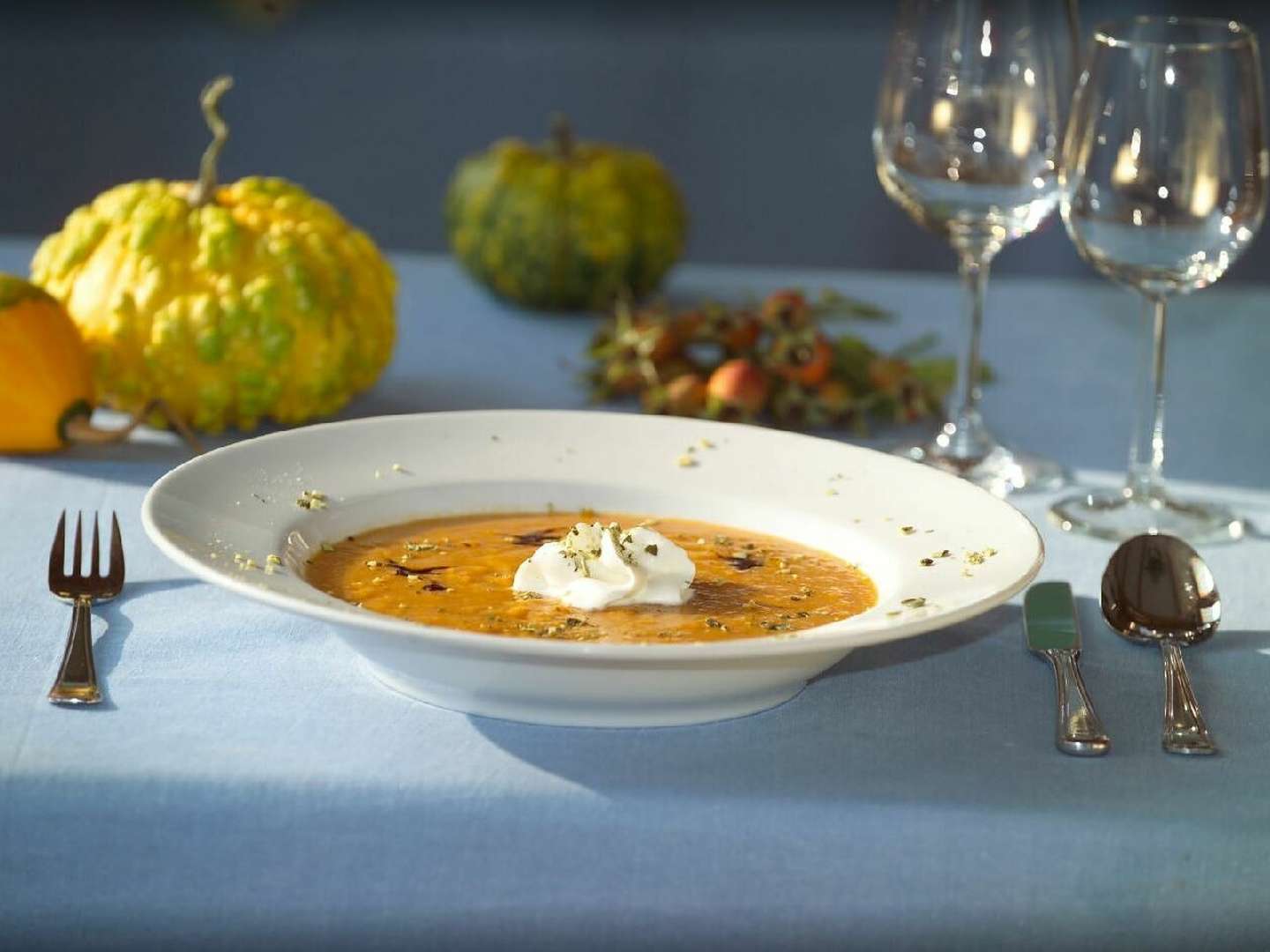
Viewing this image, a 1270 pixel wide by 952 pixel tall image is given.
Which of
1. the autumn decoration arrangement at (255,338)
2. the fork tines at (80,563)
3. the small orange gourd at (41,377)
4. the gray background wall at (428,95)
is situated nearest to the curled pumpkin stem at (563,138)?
the autumn decoration arrangement at (255,338)

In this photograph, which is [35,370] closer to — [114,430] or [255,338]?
[114,430]

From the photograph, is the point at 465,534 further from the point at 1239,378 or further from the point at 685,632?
the point at 1239,378

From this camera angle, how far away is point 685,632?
106 centimetres

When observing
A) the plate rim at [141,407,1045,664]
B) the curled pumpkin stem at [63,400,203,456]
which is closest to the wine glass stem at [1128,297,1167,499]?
the plate rim at [141,407,1045,664]

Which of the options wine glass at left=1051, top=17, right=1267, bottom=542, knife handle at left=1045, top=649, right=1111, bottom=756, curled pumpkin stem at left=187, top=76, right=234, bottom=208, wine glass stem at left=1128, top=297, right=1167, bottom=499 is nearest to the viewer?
knife handle at left=1045, top=649, right=1111, bottom=756

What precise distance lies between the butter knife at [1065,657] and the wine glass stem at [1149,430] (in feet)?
1.09

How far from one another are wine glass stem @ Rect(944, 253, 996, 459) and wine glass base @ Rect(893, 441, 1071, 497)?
0.01 metres

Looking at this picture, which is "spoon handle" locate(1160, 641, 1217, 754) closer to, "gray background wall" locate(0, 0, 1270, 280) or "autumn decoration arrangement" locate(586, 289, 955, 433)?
"autumn decoration arrangement" locate(586, 289, 955, 433)

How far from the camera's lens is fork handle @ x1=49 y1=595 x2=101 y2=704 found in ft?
3.49

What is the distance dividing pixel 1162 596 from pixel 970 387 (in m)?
0.54

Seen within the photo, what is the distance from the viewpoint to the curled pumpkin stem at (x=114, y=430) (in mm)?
1631

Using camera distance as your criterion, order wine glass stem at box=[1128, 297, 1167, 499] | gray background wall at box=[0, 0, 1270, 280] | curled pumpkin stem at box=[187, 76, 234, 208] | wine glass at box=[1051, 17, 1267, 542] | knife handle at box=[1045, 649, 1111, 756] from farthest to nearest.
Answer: gray background wall at box=[0, 0, 1270, 280] → curled pumpkin stem at box=[187, 76, 234, 208] → wine glass stem at box=[1128, 297, 1167, 499] → wine glass at box=[1051, 17, 1267, 542] → knife handle at box=[1045, 649, 1111, 756]

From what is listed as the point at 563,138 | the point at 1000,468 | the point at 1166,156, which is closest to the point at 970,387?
the point at 1000,468

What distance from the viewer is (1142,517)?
60.7 inches
